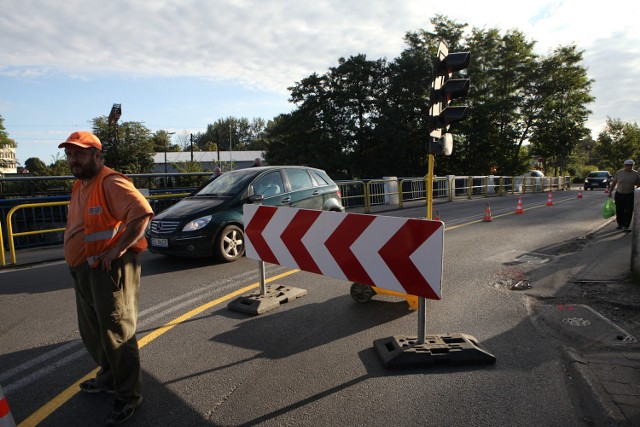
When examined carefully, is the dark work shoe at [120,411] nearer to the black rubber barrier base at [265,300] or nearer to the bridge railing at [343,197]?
the black rubber barrier base at [265,300]

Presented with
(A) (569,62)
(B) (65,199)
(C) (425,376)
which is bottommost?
(C) (425,376)

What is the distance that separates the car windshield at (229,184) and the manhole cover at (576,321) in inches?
213

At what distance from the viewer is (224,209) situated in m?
7.29

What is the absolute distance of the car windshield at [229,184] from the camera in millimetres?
7704

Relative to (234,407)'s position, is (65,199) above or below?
above

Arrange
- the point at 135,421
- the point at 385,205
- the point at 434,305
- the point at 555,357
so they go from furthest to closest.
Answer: the point at 385,205, the point at 434,305, the point at 555,357, the point at 135,421

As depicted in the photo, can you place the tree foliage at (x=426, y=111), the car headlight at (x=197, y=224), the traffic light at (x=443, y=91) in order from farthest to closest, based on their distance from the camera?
the tree foliage at (x=426, y=111)
the car headlight at (x=197, y=224)
the traffic light at (x=443, y=91)

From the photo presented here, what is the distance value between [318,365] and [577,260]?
5.91 metres

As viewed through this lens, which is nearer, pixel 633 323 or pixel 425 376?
pixel 425 376

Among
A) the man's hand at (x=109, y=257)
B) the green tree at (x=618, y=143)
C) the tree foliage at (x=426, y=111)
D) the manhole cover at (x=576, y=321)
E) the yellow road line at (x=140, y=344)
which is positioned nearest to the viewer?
the man's hand at (x=109, y=257)

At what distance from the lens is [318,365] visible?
3492 millimetres

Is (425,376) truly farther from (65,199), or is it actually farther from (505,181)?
(505,181)

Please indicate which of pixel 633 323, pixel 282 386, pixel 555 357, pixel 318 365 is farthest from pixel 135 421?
pixel 633 323

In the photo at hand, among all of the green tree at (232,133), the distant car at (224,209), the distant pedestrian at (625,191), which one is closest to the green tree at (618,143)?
the distant pedestrian at (625,191)
